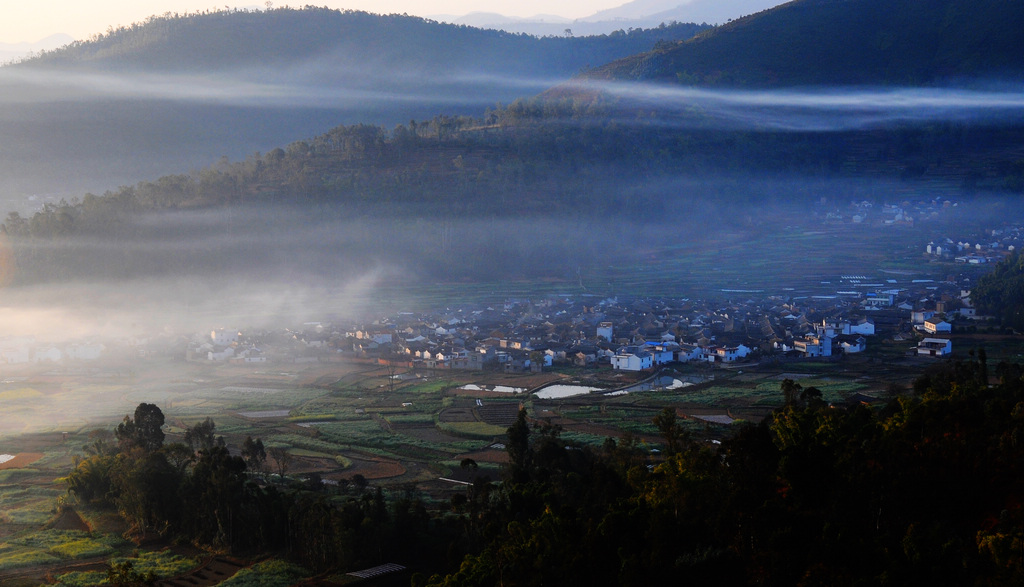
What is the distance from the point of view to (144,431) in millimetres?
12391

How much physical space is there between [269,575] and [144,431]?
4.23m

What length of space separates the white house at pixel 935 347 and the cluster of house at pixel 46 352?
16857 mm

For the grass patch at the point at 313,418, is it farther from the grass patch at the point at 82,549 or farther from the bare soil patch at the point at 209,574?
the bare soil patch at the point at 209,574

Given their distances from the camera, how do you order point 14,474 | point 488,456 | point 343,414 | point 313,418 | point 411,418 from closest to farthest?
point 14,474 < point 488,456 < point 411,418 < point 313,418 < point 343,414

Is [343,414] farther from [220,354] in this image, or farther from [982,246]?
[982,246]

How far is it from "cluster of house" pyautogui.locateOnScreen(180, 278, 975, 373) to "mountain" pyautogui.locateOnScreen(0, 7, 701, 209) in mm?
22571

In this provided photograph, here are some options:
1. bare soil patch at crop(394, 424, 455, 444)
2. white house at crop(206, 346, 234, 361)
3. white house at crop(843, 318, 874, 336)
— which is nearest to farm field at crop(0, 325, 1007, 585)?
bare soil patch at crop(394, 424, 455, 444)

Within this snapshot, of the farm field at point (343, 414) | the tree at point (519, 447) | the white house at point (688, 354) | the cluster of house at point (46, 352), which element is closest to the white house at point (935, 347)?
the farm field at point (343, 414)

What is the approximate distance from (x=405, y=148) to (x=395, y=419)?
→ 23.7 metres

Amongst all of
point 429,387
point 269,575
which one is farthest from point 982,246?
point 269,575

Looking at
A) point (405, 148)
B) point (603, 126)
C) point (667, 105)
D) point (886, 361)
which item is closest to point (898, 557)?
point (886, 361)

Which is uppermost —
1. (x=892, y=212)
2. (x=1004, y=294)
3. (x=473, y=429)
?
(x=892, y=212)

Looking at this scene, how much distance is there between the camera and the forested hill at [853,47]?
39750mm

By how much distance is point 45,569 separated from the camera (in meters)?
9.17
